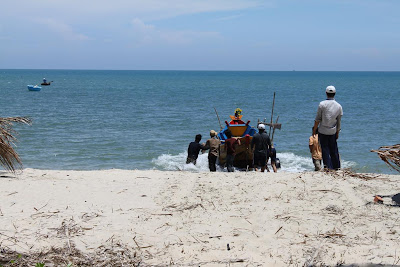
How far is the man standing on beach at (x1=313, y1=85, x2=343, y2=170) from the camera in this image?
29.5 feet

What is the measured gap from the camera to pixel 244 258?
5.33 m

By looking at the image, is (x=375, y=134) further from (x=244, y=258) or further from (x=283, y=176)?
(x=244, y=258)

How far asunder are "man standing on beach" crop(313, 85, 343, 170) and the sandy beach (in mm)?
852

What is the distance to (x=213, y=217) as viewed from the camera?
257 inches

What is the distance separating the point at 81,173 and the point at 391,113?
3396 centimetres

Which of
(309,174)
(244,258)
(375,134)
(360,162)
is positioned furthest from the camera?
(375,134)

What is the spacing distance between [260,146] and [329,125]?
2488mm

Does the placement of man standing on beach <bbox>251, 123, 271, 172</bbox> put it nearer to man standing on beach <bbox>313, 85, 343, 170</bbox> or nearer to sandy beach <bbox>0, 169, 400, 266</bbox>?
man standing on beach <bbox>313, 85, 343, 170</bbox>

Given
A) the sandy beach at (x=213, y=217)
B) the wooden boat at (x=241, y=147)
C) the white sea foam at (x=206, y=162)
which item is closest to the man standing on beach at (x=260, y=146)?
the wooden boat at (x=241, y=147)

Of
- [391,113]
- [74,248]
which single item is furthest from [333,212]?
[391,113]

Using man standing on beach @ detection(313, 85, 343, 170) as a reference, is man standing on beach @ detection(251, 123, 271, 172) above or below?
below

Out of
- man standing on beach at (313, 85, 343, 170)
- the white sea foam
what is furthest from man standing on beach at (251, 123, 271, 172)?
the white sea foam

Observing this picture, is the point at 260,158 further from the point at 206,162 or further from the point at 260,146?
the point at 206,162

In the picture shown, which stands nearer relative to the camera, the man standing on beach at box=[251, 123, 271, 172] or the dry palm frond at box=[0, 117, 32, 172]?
the dry palm frond at box=[0, 117, 32, 172]
